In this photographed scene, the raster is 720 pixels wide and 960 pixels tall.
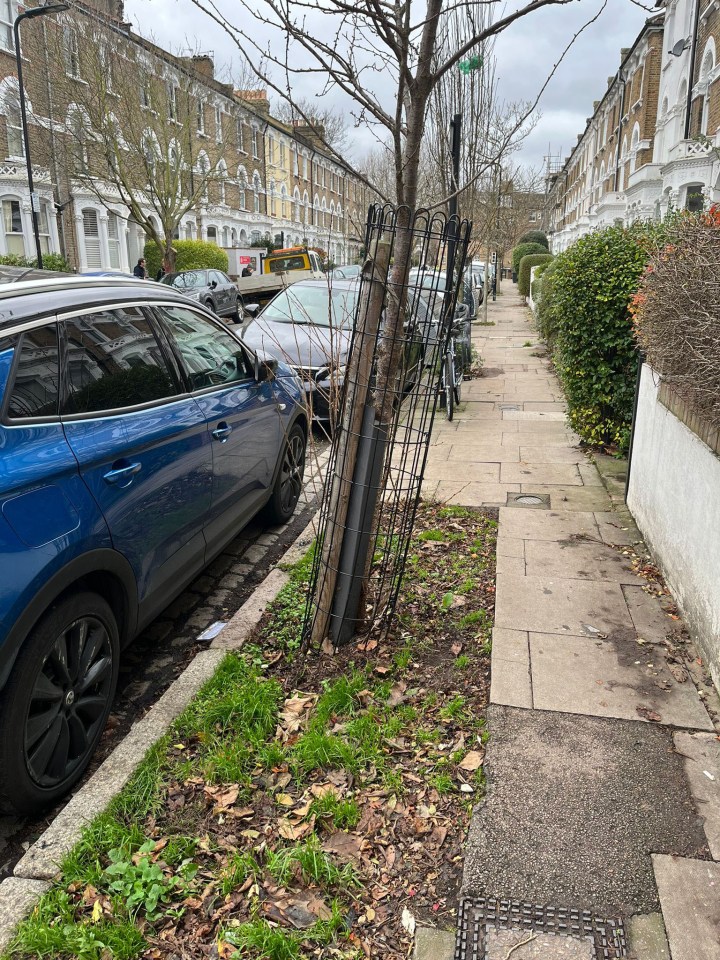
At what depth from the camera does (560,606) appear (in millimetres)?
4266

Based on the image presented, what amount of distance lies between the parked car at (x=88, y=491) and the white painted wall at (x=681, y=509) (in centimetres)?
255

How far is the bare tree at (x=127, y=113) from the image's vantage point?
25500 millimetres

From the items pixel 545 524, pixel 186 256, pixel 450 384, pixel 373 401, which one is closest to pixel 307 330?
pixel 545 524

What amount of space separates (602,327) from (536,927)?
5692 mm

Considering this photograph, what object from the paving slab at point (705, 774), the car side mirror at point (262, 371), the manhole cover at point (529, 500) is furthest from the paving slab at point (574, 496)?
the paving slab at point (705, 774)

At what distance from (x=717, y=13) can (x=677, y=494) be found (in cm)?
2492

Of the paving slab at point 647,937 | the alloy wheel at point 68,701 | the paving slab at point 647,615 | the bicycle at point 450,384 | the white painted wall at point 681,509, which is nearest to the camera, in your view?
the paving slab at point 647,937

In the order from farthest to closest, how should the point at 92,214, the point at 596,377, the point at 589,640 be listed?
the point at 92,214 → the point at 596,377 → the point at 589,640

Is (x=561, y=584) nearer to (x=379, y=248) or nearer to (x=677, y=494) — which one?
(x=677, y=494)

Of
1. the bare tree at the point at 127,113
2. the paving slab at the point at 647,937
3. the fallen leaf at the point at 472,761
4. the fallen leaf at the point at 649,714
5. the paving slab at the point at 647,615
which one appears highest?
the bare tree at the point at 127,113

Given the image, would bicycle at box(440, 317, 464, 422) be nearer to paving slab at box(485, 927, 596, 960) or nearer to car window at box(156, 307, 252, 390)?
car window at box(156, 307, 252, 390)

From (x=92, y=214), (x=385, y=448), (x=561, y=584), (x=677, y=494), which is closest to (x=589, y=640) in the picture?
(x=561, y=584)

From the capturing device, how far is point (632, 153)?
113 feet

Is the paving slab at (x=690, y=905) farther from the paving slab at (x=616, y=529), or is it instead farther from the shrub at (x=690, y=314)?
the paving slab at (x=616, y=529)
